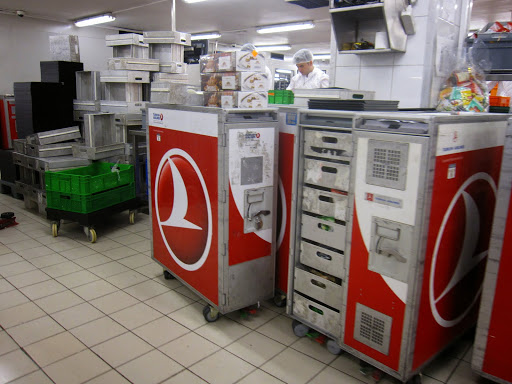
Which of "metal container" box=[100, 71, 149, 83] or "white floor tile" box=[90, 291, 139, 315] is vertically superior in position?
"metal container" box=[100, 71, 149, 83]

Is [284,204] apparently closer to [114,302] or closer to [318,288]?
[318,288]

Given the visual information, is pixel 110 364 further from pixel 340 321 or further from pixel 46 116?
pixel 46 116

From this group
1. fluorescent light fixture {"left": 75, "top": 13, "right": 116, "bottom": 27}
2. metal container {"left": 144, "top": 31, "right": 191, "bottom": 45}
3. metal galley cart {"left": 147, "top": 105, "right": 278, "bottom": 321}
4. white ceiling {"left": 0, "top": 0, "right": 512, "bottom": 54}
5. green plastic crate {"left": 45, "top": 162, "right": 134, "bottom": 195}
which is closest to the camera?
metal galley cart {"left": 147, "top": 105, "right": 278, "bottom": 321}

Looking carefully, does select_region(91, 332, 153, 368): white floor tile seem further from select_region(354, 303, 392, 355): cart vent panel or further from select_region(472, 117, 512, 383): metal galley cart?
select_region(472, 117, 512, 383): metal galley cart

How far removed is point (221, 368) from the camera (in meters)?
2.40

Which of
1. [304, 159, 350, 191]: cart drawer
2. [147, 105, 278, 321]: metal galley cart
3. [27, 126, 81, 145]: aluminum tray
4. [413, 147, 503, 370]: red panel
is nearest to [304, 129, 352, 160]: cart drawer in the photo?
[304, 159, 350, 191]: cart drawer

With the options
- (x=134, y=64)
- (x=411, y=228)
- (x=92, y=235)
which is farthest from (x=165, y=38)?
(x=411, y=228)

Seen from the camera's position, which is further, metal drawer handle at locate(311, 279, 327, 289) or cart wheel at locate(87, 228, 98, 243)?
cart wheel at locate(87, 228, 98, 243)

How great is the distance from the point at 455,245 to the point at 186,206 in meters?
1.84

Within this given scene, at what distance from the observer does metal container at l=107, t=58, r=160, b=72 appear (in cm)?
550

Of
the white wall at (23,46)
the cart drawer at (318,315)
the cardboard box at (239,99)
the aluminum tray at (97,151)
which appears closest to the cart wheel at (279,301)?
the cart drawer at (318,315)

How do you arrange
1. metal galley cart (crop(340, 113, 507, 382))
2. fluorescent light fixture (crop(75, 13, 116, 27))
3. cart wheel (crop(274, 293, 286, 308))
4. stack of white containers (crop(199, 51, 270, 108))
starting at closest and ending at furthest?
metal galley cart (crop(340, 113, 507, 382))
stack of white containers (crop(199, 51, 270, 108))
cart wheel (crop(274, 293, 286, 308))
fluorescent light fixture (crop(75, 13, 116, 27))

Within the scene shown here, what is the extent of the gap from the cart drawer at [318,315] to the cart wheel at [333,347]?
0.04 metres

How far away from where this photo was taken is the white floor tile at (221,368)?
231 cm
